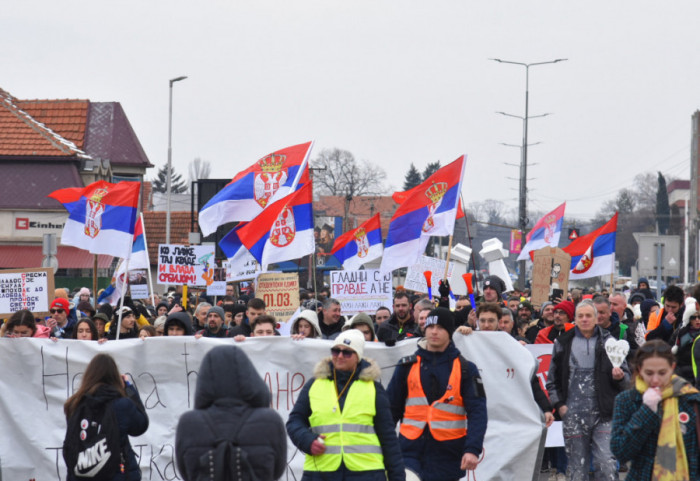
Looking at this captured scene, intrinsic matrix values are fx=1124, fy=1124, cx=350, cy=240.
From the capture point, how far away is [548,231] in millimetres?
24891

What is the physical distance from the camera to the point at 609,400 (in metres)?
8.66

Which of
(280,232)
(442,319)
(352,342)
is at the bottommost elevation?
(352,342)

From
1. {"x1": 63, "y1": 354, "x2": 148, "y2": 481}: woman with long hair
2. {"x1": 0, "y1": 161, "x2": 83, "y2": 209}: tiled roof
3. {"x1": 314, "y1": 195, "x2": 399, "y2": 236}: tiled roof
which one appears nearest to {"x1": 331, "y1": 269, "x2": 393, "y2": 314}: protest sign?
{"x1": 63, "y1": 354, "x2": 148, "y2": 481}: woman with long hair

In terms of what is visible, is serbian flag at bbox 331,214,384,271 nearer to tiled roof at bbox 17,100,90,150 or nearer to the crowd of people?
the crowd of people

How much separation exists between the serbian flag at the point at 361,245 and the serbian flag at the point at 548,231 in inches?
282

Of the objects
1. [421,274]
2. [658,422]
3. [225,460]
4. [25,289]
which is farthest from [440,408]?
[421,274]

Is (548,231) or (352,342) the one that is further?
(548,231)

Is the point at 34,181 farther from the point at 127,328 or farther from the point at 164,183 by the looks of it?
the point at 164,183

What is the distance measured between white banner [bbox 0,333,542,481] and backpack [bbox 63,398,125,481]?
2.98m

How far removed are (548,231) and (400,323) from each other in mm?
13656

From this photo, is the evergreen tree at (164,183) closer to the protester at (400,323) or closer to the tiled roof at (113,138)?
the tiled roof at (113,138)

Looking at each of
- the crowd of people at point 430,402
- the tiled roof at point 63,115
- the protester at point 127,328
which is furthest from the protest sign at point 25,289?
the tiled roof at point 63,115

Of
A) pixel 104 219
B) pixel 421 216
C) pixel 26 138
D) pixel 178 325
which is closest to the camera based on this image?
pixel 178 325

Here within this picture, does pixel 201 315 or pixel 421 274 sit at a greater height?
pixel 421 274
